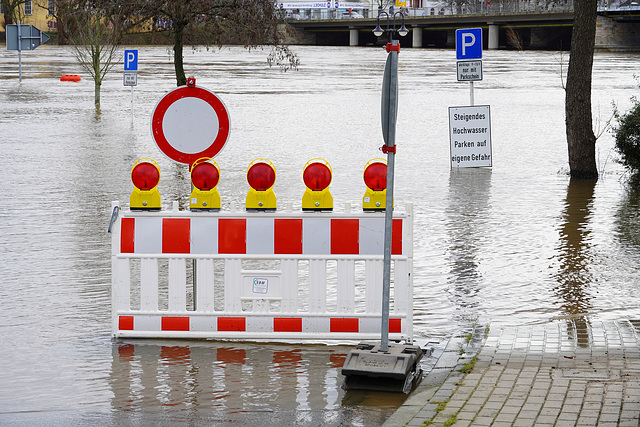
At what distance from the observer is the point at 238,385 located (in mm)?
5590

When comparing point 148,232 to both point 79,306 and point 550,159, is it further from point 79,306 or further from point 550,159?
point 550,159

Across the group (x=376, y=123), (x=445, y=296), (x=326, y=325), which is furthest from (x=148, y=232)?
(x=376, y=123)

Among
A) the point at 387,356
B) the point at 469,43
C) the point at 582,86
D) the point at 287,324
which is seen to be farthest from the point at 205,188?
the point at 469,43

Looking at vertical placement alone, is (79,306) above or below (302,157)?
below

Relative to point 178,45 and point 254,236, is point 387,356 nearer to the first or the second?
point 254,236

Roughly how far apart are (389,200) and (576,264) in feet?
12.5

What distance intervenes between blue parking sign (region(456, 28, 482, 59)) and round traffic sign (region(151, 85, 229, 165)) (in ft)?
28.8

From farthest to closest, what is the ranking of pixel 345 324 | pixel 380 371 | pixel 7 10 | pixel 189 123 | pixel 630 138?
1. pixel 7 10
2. pixel 630 138
3. pixel 189 123
4. pixel 345 324
5. pixel 380 371

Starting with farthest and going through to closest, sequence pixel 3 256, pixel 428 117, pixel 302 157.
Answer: pixel 428 117, pixel 302 157, pixel 3 256

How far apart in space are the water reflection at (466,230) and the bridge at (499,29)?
50.3m

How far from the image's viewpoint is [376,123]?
22594 millimetres

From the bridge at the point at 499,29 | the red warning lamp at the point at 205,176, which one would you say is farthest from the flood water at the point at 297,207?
the bridge at the point at 499,29

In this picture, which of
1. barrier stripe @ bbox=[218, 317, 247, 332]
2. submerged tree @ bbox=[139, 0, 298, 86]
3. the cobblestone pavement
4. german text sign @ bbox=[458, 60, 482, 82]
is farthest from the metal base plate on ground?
submerged tree @ bbox=[139, 0, 298, 86]

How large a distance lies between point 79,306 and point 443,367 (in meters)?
2.96
